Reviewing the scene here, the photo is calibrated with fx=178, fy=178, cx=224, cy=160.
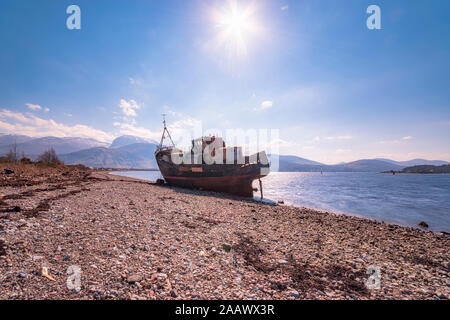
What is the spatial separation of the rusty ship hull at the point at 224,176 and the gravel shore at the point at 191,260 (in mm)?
18047

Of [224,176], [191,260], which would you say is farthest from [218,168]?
[191,260]

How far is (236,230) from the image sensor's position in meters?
9.30

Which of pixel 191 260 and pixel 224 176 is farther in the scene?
pixel 224 176

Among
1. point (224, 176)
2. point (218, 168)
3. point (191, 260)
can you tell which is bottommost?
point (191, 260)

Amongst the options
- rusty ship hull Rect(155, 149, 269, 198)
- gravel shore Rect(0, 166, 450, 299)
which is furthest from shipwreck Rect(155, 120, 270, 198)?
gravel shore Rect(0, 166, 450, 299)

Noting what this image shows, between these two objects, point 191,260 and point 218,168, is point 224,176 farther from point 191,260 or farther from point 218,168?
point 191,260

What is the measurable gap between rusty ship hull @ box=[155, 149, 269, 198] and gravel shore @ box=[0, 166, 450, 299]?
Result: 18.0 meters

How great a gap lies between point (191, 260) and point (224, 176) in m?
22.6

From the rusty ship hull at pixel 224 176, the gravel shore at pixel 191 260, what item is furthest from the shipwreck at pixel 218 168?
the gravel shore at pixel 191 260

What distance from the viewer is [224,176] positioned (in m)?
28.2

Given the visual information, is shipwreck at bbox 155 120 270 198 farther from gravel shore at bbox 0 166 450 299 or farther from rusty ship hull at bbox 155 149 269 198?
gravel shore at bbox 0 166 450 299
